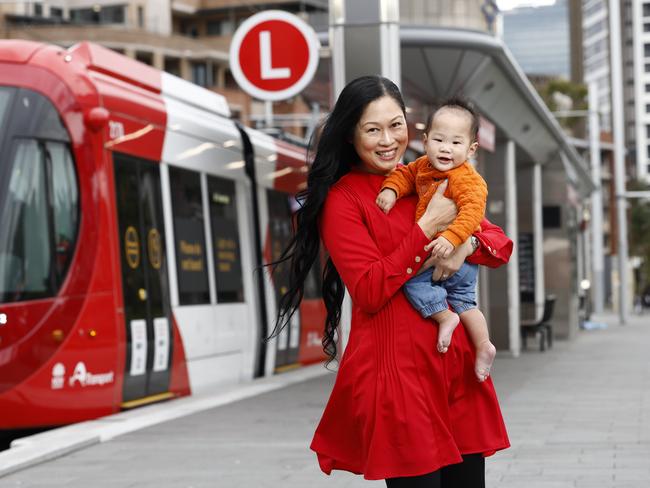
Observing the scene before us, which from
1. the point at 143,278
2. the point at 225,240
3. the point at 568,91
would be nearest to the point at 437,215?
the point at 143,278

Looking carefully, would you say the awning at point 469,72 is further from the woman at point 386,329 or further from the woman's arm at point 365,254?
the woman's arm at point 365,254

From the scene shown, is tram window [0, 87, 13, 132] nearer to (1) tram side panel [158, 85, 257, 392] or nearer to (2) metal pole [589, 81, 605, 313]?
(1) tram side panel [158, 85, 257, 392]

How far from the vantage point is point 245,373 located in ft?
51.5

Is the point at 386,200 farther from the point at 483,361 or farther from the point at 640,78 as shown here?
the point at 640,78

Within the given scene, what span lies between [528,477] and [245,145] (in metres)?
9.13

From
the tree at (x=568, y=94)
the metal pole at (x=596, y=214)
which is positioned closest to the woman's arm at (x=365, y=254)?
the metal pole at (x=596, y=214)

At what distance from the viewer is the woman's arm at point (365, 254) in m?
3.93

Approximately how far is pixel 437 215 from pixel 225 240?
11.5 meters

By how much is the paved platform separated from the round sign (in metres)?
2.98

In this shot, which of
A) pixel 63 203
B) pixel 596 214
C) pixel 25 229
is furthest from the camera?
pixel 596 214

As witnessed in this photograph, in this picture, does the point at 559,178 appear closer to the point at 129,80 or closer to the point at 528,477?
the point at 129,80

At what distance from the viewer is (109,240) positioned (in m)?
11.9

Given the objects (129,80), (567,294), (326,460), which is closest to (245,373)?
(129,80)

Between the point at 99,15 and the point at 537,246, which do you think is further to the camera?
the point at 99,15
